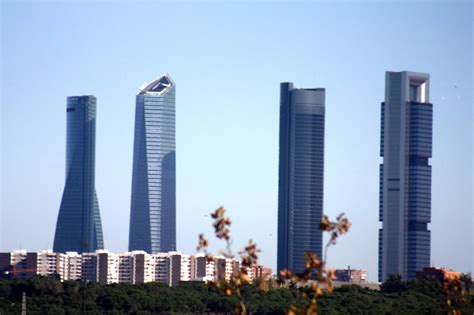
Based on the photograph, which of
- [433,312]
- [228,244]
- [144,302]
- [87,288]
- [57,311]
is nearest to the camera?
[228,244]

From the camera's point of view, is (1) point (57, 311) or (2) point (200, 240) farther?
(1) point (57, 311)

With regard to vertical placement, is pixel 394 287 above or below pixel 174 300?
above

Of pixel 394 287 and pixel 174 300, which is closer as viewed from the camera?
pixel 174 300

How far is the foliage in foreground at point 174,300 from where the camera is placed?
406ft

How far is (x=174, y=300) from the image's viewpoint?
13300 centimetres

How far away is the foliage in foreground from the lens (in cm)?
12375

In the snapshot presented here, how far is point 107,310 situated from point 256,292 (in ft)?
50.6

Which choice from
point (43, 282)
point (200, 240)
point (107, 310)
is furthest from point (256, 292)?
point (200, 240)

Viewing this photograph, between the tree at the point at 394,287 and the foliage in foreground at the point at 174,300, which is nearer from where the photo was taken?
the foliage in foreground at the point at 174,300

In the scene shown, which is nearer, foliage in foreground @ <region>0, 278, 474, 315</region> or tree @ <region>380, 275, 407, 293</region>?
foliage in foreground @ <region>0, 278, 474, 315</region>

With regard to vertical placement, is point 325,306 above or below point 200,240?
below

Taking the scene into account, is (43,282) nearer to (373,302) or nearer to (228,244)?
(373,302)

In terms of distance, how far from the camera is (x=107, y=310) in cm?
12700

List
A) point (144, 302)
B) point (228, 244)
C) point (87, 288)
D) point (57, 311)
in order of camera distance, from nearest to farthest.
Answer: point (228, 244), point (57, 311), point (144, 302), point (87, 288)
